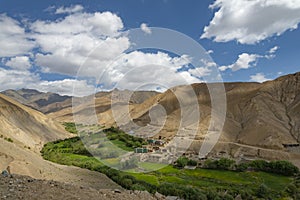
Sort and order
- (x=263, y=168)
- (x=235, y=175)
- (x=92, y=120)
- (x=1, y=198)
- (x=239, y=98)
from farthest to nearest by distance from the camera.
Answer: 1. (x=92, y=120)
2. (x=239, y=98)
3. (x=263, y=168)
4. (x=235, y=175)
5. (x=1, y=198)

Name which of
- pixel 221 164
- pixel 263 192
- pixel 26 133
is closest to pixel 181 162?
pixel 221 164

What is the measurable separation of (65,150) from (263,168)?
112 feet

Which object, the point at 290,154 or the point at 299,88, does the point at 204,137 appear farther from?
the point at 299,88

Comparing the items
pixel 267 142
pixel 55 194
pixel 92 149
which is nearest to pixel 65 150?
pixel 92 149

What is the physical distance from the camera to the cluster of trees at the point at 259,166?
41.9m

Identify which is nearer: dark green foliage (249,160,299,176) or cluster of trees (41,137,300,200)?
cluster of trees (41,137,300,200)

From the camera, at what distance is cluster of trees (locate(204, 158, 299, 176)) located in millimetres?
41938

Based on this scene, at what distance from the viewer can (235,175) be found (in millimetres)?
40375

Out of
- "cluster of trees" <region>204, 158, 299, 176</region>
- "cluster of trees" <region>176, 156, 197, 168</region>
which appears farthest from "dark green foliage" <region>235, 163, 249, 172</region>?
"cluster of trees" <region>176, 156, 197, 168</region>

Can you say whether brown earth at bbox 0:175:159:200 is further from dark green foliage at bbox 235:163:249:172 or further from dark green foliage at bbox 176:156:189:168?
dark green foliage at bbox 235:163:249:172

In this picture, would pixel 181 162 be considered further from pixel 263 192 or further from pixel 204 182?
pixel 263 192

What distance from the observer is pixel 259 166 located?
144 ft

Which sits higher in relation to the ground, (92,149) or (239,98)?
(239,98)

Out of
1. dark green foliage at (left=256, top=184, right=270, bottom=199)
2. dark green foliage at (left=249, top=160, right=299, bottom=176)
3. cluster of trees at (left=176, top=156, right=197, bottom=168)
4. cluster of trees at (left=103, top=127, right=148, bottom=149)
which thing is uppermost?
cluster of trees at (left=103, top=127, right=148, bottom=149)
